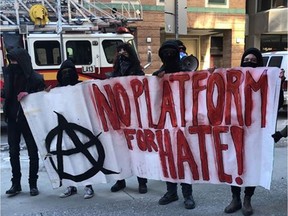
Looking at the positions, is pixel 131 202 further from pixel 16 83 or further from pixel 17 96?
pixel 16 83

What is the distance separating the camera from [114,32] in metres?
9.77

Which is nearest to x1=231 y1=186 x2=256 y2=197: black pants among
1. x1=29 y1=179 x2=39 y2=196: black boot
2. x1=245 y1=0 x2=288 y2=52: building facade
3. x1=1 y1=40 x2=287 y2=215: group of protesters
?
x1=1 y1=40 x2=287 y2=215: group of protesters

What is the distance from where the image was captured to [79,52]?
29.8 feet

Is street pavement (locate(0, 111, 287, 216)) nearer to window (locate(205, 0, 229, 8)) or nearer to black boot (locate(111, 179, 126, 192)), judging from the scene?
black boot (locate(111, 179, 126, 192))

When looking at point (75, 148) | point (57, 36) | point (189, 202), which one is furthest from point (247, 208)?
point (57, 36)

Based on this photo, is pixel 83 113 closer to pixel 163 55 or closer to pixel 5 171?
pixel 163 55

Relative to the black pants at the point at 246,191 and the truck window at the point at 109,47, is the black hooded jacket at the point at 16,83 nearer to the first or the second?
the black pants at the point at 246,191

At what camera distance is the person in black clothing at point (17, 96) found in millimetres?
4273

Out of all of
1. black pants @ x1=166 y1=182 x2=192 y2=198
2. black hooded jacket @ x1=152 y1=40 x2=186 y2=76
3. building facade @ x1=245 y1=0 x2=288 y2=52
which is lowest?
black pants @ x1=166 y1=182 x2=192 y2=198

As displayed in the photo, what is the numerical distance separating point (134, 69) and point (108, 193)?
4.76ft

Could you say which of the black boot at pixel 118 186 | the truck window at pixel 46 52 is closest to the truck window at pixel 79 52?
the truck window at pixel 46 52

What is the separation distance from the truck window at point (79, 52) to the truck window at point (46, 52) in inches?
11.1

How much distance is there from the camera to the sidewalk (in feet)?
12.6

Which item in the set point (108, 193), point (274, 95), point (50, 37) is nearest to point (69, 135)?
point (108, 193)
